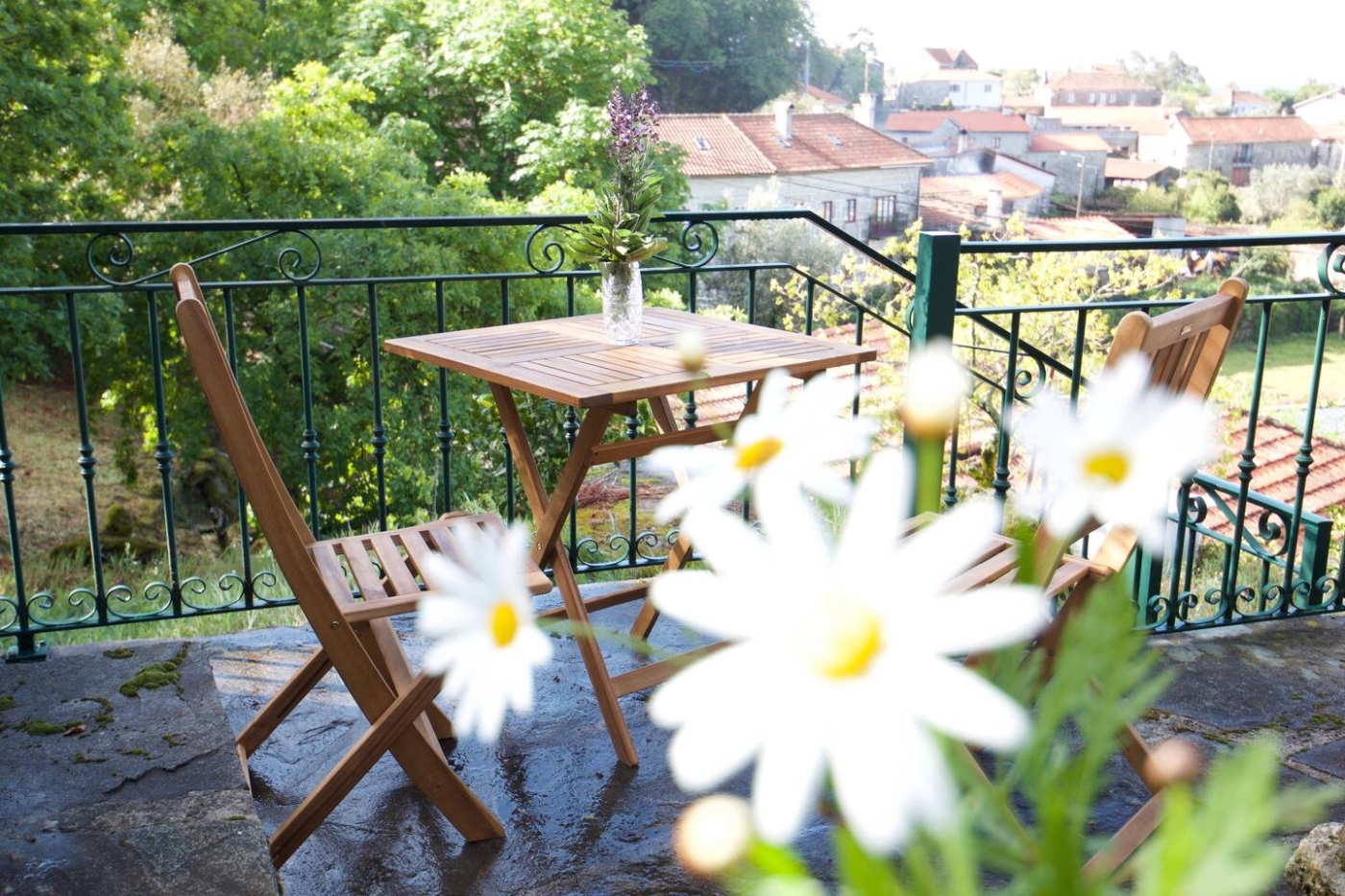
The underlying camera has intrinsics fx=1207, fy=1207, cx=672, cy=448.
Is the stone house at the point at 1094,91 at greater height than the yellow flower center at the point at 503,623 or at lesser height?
greater

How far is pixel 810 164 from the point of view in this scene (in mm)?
30922

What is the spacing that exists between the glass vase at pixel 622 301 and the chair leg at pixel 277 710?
3.07 feet

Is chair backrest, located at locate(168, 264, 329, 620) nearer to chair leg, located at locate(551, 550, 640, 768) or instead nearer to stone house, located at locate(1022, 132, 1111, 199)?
chair leg, located at locate(551, 550, 640, 768)

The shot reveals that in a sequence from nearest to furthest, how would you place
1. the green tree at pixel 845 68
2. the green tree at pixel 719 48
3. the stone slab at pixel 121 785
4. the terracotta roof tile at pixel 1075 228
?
the stone slab at pixel 121 785 < the terracotta roof tile at pixel 1075 228 < the green tree at pixel 719 48 < the green tree at pixel 845 68

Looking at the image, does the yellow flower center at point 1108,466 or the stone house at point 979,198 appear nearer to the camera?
the yellow flower center at point 1108,466

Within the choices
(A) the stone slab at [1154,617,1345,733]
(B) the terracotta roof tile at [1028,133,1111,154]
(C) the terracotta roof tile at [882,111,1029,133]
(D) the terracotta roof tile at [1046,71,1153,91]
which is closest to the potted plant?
(A) the stone slab at [1154,617,1345,733]

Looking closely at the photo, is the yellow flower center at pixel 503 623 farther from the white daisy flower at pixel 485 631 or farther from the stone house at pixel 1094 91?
the stone house at pixel 1094 91

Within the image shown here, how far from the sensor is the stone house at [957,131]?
39781mm

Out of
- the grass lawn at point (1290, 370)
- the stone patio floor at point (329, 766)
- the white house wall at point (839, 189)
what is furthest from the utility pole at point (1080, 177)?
the stone patio floor at point (329, 766)

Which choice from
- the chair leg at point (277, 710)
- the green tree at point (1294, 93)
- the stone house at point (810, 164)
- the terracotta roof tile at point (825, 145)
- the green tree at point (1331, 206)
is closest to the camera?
the chair leg at point (277, 710)

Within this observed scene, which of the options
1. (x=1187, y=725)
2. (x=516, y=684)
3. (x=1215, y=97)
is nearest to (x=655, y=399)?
(x=1187, y=725)

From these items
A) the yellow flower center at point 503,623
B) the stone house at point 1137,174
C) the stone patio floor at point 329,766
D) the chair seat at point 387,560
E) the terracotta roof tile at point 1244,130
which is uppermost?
the terracotta roof tile at point 1244,130

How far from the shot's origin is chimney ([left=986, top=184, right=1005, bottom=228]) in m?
27.8

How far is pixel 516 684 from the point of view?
47 centimetres
